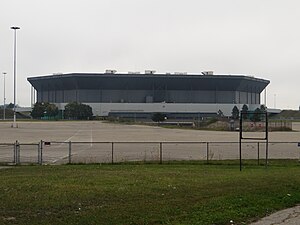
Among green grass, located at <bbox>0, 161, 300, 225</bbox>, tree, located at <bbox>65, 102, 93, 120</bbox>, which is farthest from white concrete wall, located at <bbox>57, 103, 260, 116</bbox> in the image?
green grass, located at <bbox>0, 161, 300, 225</bbox>

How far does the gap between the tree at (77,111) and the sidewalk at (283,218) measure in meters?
146

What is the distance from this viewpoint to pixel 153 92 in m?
172

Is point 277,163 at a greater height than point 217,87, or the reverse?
point 217,87

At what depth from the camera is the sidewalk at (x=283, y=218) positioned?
9.73 m

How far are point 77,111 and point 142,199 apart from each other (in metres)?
145

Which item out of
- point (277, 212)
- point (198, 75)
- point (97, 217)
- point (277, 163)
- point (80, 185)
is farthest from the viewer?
point (198, 75)

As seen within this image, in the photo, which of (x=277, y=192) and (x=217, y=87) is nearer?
(x=277, y=192)

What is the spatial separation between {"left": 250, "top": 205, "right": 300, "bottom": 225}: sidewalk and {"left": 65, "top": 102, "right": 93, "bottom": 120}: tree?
14589 cm

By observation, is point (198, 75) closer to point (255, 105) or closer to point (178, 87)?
point (178, 87)

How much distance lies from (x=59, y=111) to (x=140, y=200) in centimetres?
15864

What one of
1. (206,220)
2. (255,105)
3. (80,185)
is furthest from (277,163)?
(255,105)

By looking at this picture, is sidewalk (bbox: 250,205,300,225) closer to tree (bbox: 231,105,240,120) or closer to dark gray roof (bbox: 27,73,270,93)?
tree (bbox: 231,105,240,120)

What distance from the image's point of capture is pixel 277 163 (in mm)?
25719

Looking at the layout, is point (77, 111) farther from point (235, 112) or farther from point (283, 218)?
point (283, 218)
